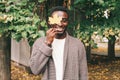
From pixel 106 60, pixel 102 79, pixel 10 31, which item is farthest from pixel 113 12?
pixel 106 60

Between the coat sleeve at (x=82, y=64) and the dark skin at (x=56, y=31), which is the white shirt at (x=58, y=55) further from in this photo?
the coat sleeve at (x=82, y=64)

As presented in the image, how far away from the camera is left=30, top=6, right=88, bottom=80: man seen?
3.51 meters

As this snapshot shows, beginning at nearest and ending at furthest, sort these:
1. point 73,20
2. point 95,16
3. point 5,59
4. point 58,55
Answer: point 58,55, point 95,16, point 73,20, point 5,59

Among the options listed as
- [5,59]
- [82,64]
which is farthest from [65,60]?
[5,59]

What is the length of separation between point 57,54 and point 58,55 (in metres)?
0.01

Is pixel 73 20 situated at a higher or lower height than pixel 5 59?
higher

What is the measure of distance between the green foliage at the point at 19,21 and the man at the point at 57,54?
1815 mm

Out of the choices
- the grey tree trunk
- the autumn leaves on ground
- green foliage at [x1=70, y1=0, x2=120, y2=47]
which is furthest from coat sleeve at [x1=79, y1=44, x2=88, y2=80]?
the autumn leaves on ground

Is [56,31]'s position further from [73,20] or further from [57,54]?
[73,20]

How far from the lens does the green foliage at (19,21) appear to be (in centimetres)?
554

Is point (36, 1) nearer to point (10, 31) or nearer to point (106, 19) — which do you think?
point (10, 31)

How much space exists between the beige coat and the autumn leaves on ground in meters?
7.10

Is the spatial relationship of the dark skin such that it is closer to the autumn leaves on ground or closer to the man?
the man

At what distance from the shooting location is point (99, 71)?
12.5 m
